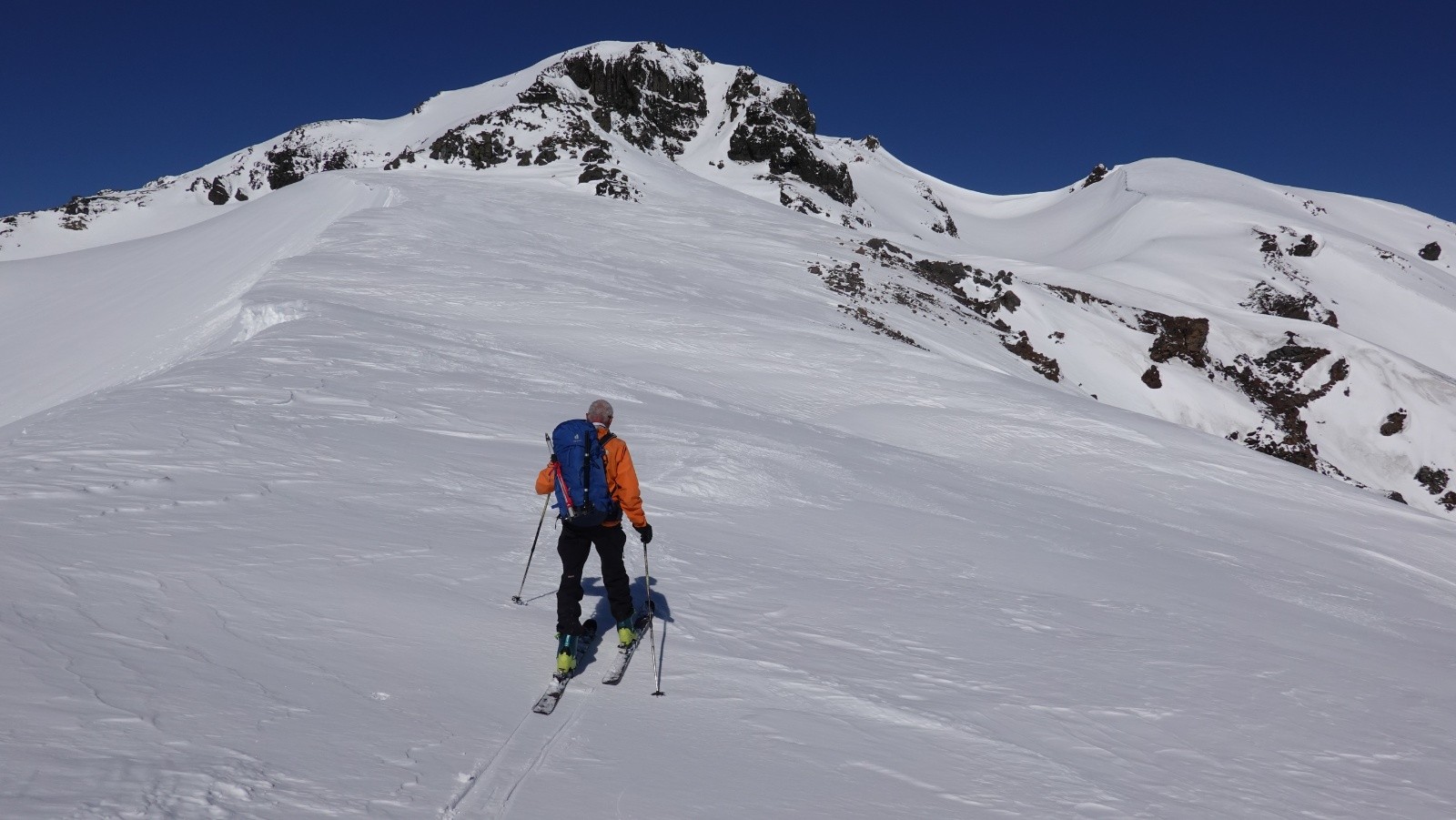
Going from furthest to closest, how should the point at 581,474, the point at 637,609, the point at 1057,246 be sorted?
1. the point at 1057,246
2. the point at 637,609
3. the point at 581,474

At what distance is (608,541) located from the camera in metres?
5.62

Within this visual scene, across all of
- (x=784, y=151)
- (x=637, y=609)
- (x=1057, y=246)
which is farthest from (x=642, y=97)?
(x=637, y=609)

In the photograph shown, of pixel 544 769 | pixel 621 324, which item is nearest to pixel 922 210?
pixel 621 324

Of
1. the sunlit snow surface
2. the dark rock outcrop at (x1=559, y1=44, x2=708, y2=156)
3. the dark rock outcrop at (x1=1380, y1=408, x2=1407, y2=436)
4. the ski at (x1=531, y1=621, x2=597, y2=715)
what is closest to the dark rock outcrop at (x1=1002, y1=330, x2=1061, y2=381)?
the dark rock outcrop at (x1=1380, y1=408, x2=1407, y2=436)

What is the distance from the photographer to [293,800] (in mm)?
3457

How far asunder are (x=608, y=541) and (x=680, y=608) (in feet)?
4.15

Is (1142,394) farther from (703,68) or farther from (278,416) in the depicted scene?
(703,68)

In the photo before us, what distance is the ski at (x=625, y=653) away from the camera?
5277mm

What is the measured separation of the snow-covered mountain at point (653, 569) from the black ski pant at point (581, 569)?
0.41 meters

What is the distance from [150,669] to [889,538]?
6936 mm

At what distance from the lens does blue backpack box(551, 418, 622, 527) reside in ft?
17.5

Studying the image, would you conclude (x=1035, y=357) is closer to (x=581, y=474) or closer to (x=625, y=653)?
(x=625, y=653)

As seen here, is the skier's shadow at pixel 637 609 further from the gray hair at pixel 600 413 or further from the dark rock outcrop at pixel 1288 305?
the dark rock outcrop at pixel 1288 305

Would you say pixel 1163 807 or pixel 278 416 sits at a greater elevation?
pixel 278 416
